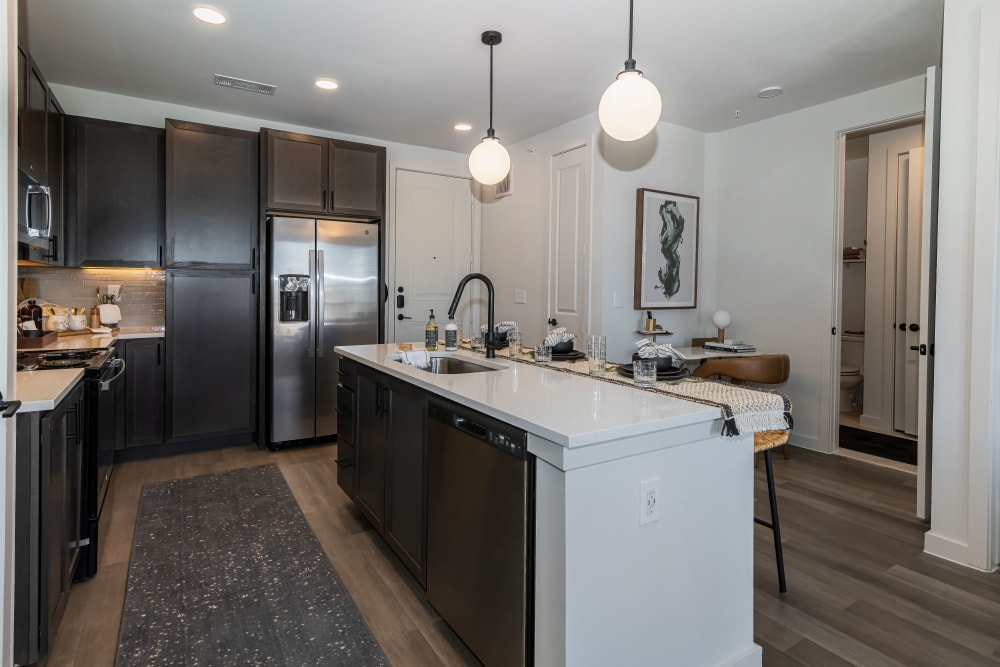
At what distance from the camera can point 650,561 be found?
1.52 meters

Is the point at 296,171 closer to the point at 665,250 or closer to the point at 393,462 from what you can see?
the point at 393,462

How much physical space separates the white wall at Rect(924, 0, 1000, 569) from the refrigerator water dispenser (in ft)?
13.2

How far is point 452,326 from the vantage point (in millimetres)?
3043

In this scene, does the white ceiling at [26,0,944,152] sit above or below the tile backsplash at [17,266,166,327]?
above

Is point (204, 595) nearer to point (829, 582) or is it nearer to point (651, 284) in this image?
point (829, 582)

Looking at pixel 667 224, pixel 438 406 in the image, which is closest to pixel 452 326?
pixel 438 406

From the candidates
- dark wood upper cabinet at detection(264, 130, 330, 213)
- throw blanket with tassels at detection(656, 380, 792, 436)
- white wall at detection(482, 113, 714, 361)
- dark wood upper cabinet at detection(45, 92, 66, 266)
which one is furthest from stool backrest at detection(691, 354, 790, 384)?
dark wood upper cabinet at detection(45, 92, 66, 266)

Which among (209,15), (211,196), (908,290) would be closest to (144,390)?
(211,196)

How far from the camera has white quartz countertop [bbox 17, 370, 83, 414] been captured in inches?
66.6

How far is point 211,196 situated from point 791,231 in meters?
4.53

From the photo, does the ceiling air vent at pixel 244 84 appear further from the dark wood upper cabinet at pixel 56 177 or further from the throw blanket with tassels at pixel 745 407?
the throw blanket with tassels at pixel 745 407

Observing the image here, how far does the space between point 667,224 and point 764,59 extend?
1.49 metres

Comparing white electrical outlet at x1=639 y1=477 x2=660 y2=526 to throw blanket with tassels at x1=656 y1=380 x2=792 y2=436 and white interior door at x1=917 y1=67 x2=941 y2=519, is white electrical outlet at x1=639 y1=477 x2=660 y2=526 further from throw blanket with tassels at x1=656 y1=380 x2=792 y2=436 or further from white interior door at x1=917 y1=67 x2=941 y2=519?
white interior door at x1=917 y1=67 x2=941 y2=519

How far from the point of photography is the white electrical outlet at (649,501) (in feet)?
4.91
